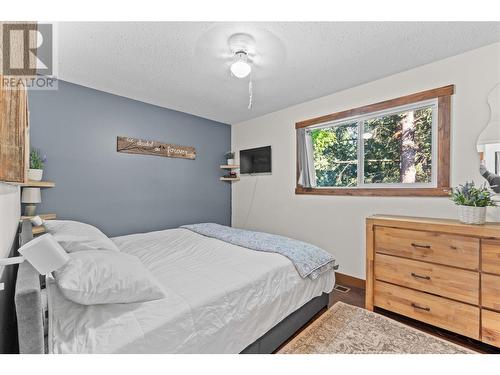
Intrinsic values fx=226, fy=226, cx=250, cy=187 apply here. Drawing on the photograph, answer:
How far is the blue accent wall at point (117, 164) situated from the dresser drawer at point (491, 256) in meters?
3.29

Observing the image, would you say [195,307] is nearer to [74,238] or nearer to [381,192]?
[74,238]

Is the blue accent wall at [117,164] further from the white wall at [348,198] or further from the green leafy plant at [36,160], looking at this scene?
the white wall at [348,198]

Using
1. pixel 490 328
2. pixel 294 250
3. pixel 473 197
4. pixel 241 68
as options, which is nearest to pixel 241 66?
pixel 241 68

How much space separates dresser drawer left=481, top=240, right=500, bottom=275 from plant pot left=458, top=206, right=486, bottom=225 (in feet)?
0.62

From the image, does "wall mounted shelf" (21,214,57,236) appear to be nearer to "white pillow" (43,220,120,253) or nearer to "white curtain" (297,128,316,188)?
"white pillow" (43,220,120,253)

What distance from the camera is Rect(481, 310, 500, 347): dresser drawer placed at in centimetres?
150

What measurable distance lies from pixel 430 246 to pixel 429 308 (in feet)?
1.60

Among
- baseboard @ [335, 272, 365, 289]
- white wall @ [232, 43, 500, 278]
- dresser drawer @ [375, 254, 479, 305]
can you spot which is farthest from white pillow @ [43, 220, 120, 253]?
baseboard @ [335, 272, 365, 289]

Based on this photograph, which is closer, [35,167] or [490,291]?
[490,291]

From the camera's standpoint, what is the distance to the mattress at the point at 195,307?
36.0 inches

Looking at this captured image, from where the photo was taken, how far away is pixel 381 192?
2.50 metres
